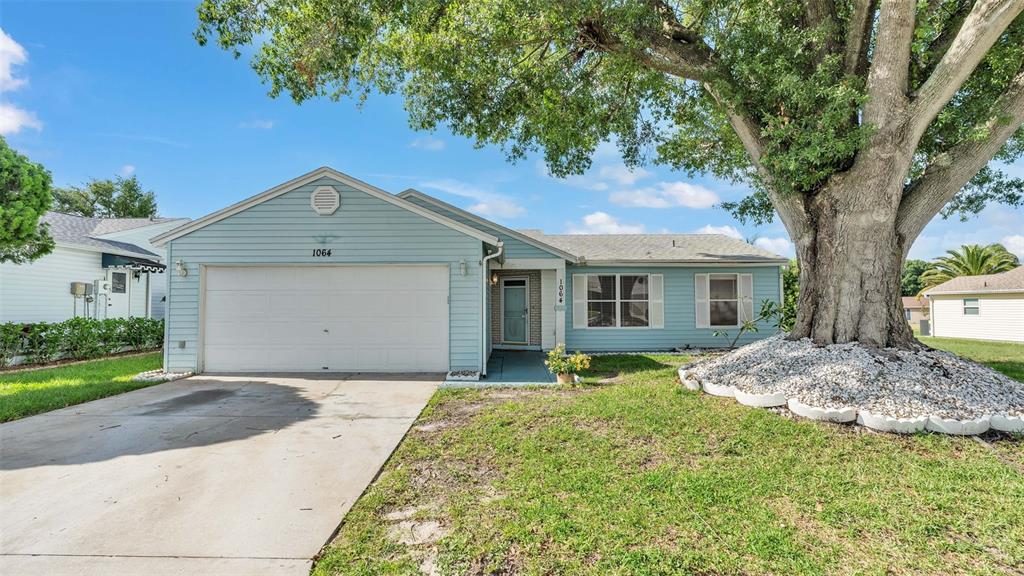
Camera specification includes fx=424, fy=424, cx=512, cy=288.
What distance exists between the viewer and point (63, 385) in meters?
7.15

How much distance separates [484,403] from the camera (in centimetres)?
608

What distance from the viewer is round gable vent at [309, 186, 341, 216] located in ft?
27.3

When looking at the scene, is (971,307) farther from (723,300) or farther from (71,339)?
(71,339)

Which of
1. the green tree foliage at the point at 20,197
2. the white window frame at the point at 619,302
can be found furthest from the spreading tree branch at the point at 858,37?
the green tree foliage at the point at 20,197

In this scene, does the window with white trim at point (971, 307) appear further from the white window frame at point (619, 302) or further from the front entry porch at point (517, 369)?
the front entry porch at point (517, 369)

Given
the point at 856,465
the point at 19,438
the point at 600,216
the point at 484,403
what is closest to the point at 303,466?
the point at 484,403

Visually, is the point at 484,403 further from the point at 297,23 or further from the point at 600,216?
the point at 600,216

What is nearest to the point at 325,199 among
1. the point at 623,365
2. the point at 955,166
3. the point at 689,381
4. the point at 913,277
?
the point at 623,365

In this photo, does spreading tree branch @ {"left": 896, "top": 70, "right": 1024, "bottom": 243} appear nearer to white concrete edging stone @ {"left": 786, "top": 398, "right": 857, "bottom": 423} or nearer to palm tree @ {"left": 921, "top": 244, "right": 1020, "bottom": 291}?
white concrete edging stone @ {"left": 786, "top": 398, "right": 857, "bottom": 423}

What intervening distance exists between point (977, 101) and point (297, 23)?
10.8 meters

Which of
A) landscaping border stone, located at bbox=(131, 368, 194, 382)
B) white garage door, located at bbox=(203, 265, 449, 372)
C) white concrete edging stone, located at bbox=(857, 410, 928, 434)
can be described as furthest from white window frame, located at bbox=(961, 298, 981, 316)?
landscaping border stone, located at bbox=(131, 368, 194, 382)

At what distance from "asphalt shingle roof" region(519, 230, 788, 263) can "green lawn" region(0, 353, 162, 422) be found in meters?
10.3

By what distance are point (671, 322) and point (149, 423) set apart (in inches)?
441

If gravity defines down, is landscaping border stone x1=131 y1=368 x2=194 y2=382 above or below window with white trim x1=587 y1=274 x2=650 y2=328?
below
